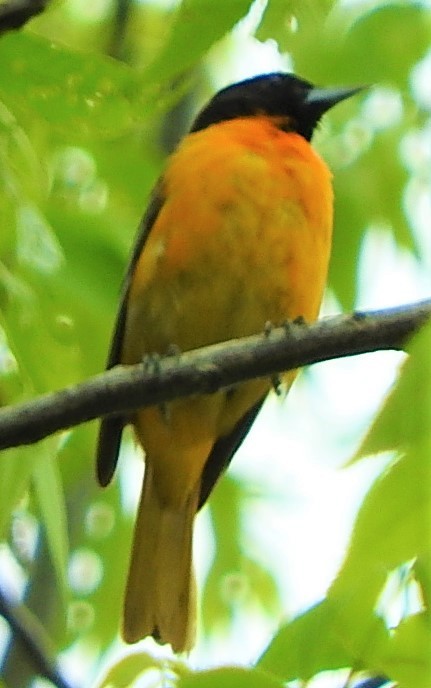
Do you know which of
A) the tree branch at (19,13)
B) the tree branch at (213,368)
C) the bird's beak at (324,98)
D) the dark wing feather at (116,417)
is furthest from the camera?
the bird's beak at (324,98)

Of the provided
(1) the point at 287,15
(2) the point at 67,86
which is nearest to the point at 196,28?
(1) the point at 287,15

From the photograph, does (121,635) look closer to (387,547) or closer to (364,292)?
(364,292)

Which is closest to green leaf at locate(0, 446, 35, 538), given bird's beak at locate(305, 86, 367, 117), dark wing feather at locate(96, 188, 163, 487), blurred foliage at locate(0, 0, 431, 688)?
blurred foliage at locate(0, 0, 431, 688)

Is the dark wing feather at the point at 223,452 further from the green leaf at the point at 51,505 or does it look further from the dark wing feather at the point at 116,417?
the green leaf at the point at 51,505

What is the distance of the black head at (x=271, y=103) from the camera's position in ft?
11.3

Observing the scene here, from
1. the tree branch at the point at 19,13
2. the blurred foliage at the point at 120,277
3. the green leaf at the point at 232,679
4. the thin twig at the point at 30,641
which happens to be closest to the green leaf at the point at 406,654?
the blurred foliage at the point at 120,277

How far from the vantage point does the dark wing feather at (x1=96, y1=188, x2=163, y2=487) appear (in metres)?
2.67

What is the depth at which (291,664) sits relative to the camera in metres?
1.30

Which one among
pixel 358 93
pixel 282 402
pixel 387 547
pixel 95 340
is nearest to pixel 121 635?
pixel 282 402

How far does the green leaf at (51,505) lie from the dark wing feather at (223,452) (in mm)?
1437

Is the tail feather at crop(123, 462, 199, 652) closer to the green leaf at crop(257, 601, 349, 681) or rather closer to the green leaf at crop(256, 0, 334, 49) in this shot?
the green leaf at crop(257, 601, 349, 681)

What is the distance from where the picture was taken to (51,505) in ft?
5.35

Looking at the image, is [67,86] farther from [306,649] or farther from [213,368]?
[306,649]

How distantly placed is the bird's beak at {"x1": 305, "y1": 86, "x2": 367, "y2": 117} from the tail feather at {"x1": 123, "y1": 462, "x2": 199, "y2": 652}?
1166 millimetres
